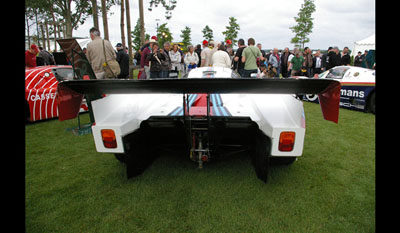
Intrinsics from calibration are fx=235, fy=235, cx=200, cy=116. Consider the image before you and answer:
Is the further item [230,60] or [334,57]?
[334,57]

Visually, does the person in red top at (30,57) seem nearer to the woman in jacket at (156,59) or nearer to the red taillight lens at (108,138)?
the woman in jacket at (156,59)

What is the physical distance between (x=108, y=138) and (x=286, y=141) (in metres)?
1.59

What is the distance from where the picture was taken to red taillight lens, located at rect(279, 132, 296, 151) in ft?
6.51

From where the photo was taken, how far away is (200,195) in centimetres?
226

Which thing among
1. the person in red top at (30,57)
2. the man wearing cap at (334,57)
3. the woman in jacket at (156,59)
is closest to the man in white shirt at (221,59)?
the woman in jacket at (156,59)

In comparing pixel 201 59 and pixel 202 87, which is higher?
pixel 201 59

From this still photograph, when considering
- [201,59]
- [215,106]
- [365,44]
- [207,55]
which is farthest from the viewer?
[365,44]

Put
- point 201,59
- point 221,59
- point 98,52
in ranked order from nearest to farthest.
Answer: point 98,52 < point 221,59 < point 201,59

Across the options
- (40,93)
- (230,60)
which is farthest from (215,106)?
(40,93)

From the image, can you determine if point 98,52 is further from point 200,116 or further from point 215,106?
point 200,116

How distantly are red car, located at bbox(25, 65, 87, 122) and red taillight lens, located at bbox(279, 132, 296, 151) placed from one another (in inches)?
186

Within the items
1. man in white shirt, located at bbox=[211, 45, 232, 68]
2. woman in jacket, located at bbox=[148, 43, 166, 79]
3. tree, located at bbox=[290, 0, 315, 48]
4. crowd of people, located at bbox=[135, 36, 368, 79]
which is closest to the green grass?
crowd of people, located at bbox=[135, 36, 368, 79]

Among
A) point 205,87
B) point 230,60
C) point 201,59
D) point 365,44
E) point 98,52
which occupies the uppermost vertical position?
point 365,44

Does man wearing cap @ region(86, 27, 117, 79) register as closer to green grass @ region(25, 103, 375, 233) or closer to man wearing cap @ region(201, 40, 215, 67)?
green grass @ region(25, 103, 375, 233)
